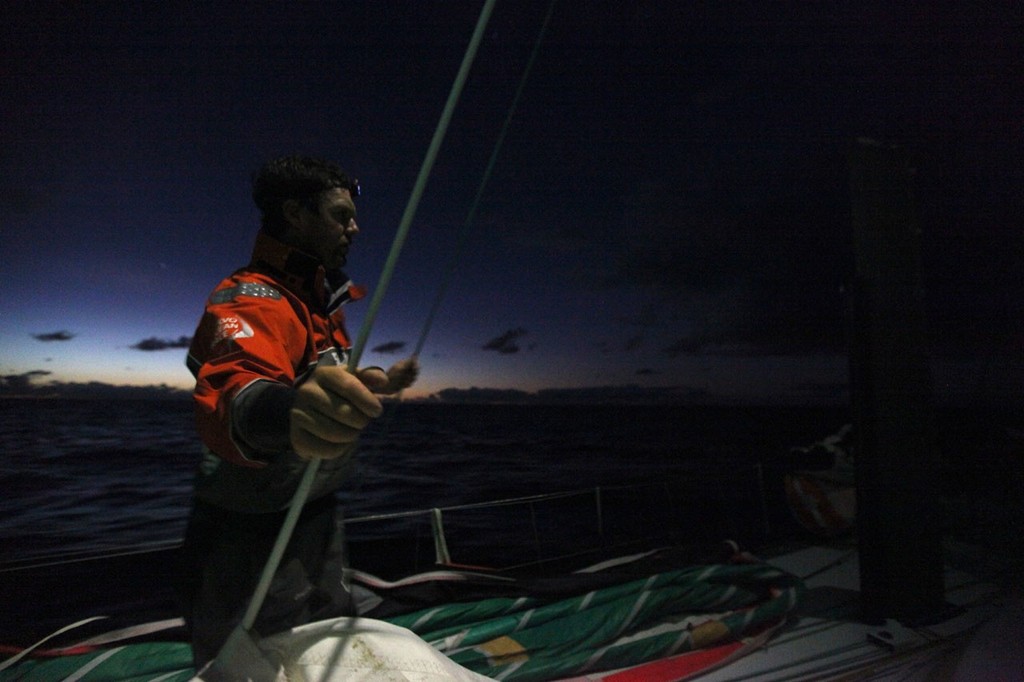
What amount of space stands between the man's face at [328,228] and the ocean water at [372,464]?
0.51m

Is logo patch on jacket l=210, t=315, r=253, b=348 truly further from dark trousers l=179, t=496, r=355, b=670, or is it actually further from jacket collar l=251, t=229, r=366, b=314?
dark trousers l=179, t=496, r=355, b=670

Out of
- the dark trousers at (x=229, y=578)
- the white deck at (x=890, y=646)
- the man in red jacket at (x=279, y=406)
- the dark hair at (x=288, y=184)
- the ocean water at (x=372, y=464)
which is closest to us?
the man in red jacket at (x=279, y=406)

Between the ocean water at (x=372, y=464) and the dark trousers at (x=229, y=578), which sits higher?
the dark trousers at (x=229, y=578)

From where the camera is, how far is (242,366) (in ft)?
2.70

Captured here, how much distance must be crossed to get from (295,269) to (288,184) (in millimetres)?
186

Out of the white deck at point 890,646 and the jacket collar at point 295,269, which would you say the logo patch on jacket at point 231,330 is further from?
the white deck at point 890,646

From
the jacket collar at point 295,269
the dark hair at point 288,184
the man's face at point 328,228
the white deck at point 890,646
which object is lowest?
the white deck at point 890,646

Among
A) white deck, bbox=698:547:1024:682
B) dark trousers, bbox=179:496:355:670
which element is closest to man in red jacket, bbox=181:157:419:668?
dark trousers, bbox=179:496:355:670

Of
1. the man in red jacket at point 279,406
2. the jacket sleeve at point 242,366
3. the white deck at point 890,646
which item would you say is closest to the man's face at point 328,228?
the man in red jacket at point 279,406

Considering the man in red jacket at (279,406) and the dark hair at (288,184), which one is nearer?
the man in red jacket at (279,406)

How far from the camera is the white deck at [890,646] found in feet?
6.65

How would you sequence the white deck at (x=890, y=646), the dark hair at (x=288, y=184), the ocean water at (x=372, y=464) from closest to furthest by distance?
the dark hair at (x=288, y=184), the white deck at (x=890, y=646), the ocean water at (x=372, y=464)

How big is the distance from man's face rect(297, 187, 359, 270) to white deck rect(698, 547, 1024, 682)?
2100 mm

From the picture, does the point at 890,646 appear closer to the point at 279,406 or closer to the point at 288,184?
the point at 279,406
